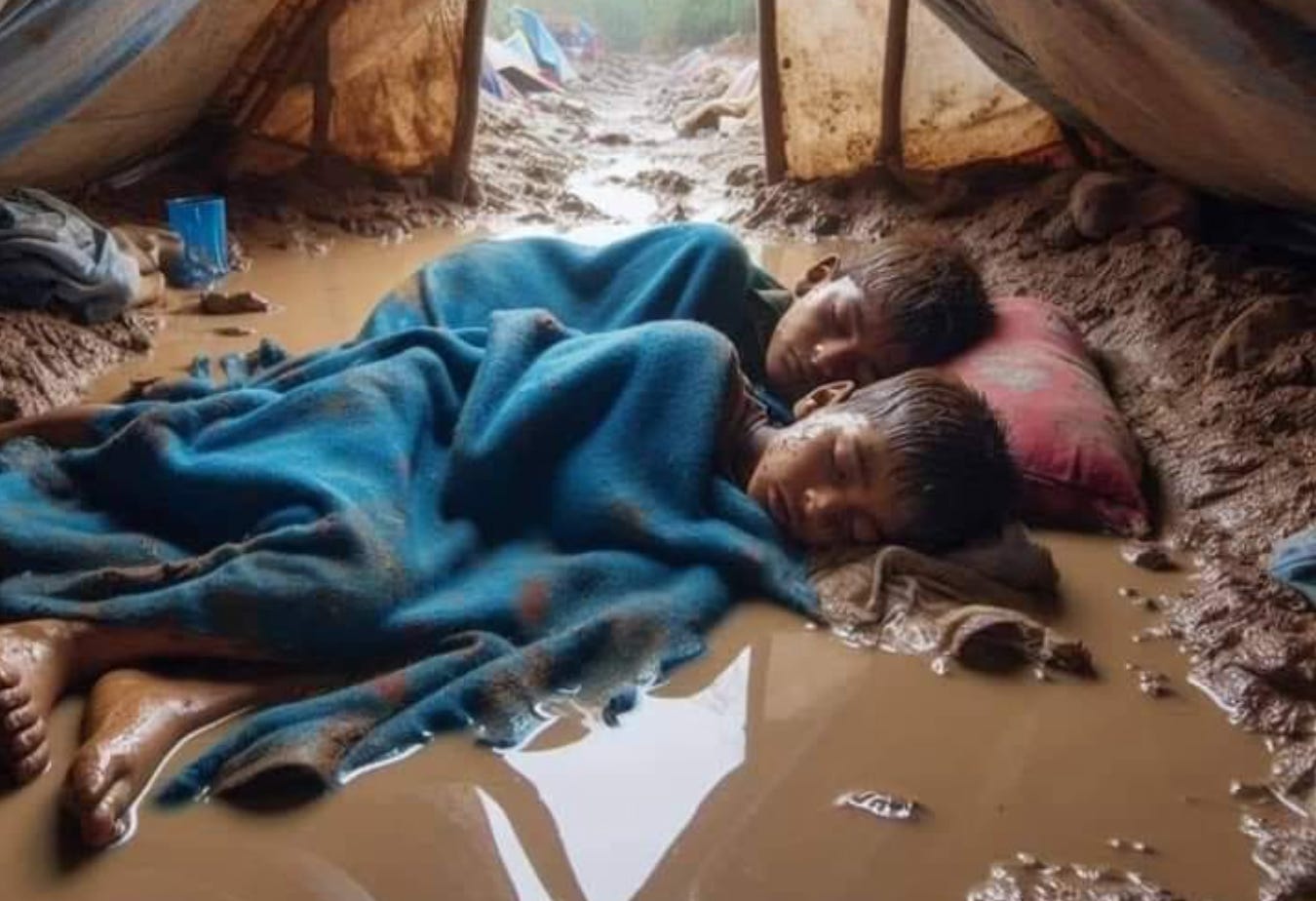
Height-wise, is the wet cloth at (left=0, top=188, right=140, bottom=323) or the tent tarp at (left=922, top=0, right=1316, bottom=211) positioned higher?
the tent tarp at (left=922, top=0, right=1316, bottom=211)

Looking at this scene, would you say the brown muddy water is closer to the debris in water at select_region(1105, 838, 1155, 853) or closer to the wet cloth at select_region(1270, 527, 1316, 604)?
the debris in water at select_region(1105, 838, 1155, 853)

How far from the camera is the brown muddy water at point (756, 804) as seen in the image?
120 centimetres

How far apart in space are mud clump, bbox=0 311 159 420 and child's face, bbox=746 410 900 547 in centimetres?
136

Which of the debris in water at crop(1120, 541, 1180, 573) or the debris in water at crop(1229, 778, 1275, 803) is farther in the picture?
the debris in water at crop(1120, 541, 1180, 573)

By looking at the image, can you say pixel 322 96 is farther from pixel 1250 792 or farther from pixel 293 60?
pixel 1250 792

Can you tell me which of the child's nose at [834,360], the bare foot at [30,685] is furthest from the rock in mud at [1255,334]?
the bare foot at [30,685]

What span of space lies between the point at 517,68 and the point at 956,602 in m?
6.09

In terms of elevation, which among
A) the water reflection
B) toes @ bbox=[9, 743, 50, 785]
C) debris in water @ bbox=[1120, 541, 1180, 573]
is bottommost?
debris in water @ bbox=[1120, 541, 1180, 573]

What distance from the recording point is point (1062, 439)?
81.0 inches

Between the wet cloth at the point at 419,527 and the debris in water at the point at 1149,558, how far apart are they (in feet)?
1.69

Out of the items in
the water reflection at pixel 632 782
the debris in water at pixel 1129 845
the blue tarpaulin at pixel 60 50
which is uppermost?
the blue tarpaulin at pixel 60 50

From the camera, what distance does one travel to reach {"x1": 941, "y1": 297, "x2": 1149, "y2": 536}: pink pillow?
2.04 meters

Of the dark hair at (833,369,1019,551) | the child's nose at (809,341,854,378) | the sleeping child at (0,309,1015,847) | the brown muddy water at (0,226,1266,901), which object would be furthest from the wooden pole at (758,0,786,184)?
the brown muddy water at (0,226,1266,901)

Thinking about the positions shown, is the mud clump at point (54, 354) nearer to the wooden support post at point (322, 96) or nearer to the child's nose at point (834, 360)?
the child's nose at point (834, 360)
